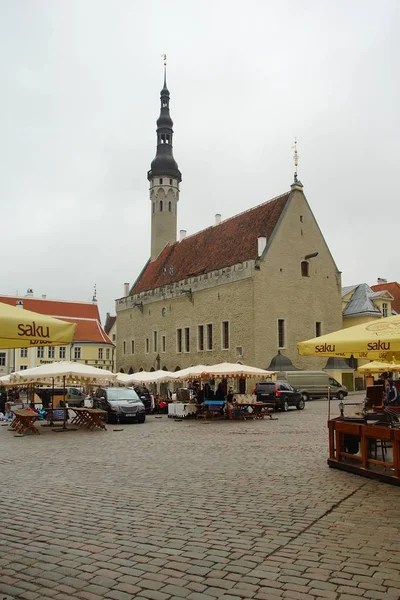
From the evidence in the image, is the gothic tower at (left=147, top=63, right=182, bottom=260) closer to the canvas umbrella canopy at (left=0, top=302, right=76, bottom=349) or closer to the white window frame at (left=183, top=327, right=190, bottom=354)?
the white window frame at (left=183, top=327, right=190, bottom=354)

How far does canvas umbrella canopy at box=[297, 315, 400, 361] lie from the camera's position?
8.83m

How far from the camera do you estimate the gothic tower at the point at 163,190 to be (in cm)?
6278

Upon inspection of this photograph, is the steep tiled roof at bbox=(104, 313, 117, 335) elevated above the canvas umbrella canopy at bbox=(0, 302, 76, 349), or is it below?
above

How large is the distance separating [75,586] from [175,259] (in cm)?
5326

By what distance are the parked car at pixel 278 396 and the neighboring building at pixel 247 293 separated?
11.6 meters

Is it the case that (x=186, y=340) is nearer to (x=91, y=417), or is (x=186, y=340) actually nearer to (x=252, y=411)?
(x=252, y=411)

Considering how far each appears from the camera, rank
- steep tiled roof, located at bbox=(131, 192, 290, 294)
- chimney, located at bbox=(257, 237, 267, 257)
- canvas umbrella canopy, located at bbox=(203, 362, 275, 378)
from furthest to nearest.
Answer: steep tiled roof, located at bbox=(131, 192, 290, 294)
chimney, located at bbox=(257, 237, 267, 257)
canvas umbrella canopy, located at bbox=(203, 362, 275, 378)

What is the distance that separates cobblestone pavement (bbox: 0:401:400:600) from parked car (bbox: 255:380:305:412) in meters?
17.5

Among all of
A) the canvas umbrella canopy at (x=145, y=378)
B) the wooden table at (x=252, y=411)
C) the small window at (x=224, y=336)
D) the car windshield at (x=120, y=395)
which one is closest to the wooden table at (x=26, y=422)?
the car windshield at (x=120, y=395)

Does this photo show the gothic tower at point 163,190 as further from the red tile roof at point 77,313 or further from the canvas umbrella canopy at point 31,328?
the canvas umbrella canopy at point 31,328

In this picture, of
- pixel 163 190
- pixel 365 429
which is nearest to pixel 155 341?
pixel 163 190

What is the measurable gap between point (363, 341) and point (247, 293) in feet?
111

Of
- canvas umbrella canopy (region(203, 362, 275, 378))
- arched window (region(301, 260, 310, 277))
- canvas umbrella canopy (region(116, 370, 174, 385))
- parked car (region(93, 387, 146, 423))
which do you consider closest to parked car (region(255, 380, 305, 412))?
canvas umbrella canopy (region(203, 362, 275, 378))

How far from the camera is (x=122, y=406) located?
918 inches
